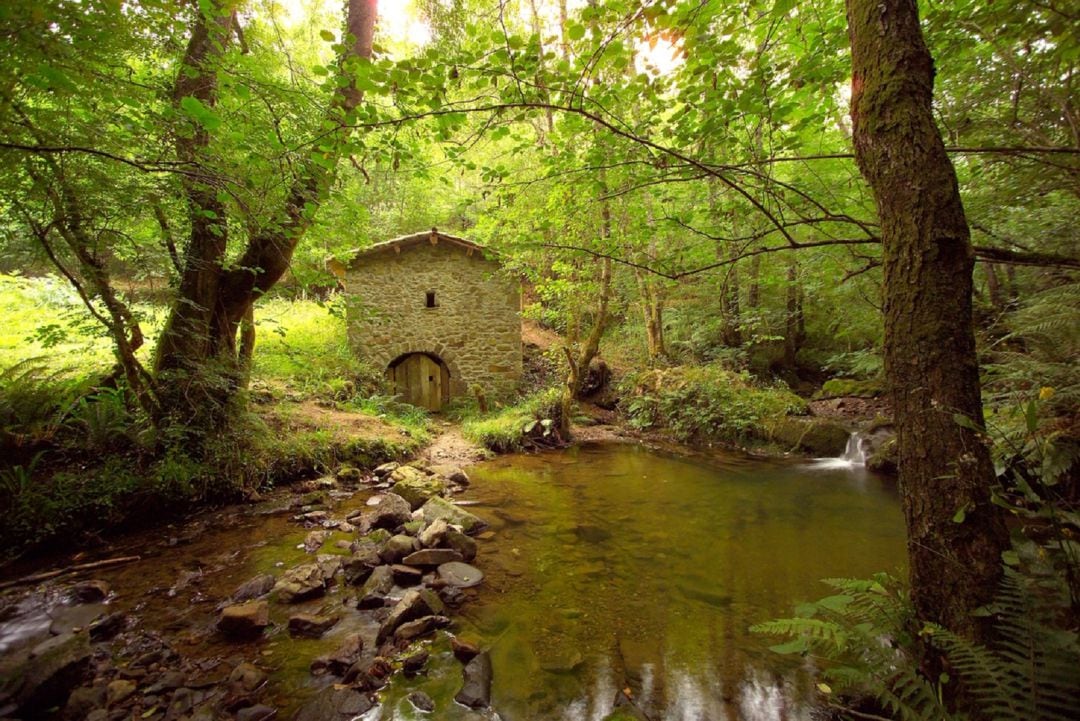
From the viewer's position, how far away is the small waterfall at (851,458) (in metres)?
7.66

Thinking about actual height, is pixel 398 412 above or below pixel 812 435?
above

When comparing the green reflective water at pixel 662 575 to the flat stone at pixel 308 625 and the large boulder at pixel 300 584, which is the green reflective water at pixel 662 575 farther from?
the large boulder at pixel 300 584

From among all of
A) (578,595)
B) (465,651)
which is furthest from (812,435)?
(465,651)

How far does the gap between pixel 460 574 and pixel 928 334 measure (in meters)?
3.63

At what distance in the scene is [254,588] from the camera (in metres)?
3.57

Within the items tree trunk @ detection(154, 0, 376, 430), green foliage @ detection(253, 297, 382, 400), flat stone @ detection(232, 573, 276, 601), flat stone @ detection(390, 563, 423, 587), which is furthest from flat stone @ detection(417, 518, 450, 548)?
green foliage @ detection(253, 297, 382, 400)

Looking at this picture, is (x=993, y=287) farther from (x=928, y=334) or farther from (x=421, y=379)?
(x=421, y=379)

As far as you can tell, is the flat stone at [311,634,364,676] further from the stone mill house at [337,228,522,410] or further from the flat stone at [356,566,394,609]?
the stone mill house at [337,228,522,410]

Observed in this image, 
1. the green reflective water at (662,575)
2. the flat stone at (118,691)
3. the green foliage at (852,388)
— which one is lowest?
the green reflective water at (662,575)

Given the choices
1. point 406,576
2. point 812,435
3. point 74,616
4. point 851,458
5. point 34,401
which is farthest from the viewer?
point 812,435

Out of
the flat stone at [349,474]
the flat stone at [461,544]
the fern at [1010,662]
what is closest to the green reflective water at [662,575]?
the flat stone at [461,544]

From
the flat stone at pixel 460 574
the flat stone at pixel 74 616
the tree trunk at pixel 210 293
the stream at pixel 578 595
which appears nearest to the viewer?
the stream at pixel 578 595

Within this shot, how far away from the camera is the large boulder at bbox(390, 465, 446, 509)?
5.64 metres

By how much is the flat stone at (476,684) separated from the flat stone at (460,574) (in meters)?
0.95
